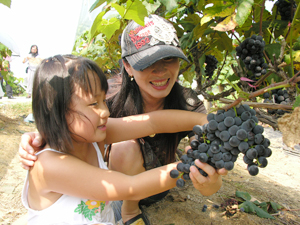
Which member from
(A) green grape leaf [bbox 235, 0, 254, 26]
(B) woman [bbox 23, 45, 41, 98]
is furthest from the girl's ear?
(B) woman [bbox 23, 45, 41, 98]

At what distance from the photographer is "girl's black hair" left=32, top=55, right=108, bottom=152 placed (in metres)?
1.11

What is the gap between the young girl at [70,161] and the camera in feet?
3.59

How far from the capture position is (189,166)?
976mm

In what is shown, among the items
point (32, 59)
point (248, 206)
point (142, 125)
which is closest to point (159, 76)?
point (142, 125)

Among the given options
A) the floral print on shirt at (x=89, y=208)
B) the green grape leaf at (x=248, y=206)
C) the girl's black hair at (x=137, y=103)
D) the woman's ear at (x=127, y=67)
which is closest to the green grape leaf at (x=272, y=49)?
the girl's black hair at (x=137, y=103)

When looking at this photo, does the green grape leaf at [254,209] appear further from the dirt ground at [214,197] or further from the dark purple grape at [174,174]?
the dark purple grape at [174,174]

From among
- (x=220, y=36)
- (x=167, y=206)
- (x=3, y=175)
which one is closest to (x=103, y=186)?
(x=167, y=206)

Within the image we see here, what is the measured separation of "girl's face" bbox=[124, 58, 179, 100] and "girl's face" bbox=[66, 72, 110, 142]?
43cm

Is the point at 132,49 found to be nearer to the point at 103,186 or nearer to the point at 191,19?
the point at 191,19

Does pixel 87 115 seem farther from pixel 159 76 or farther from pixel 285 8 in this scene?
pixel 285 8

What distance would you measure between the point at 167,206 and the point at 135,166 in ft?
1.59

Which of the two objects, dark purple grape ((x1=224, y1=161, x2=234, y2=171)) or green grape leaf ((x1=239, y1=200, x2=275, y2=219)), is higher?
dark purple grape ((x1=224, y1=161, x2=234, y2=171))

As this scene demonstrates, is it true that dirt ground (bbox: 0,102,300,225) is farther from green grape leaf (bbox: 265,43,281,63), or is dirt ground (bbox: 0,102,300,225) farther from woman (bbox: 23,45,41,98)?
woman (bbox: 23,45,41,98)

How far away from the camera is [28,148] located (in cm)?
116
